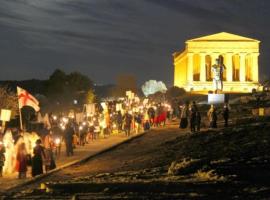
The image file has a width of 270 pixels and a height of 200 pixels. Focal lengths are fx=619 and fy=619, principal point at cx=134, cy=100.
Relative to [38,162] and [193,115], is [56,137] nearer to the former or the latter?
[38,162]

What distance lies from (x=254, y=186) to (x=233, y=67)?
117 metres

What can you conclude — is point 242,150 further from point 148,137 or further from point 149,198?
point 148,137

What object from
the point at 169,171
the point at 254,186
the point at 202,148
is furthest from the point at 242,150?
the point at 254,186

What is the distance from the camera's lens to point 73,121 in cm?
3291

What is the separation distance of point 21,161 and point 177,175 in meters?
6.24

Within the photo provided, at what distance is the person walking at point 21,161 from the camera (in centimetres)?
2167

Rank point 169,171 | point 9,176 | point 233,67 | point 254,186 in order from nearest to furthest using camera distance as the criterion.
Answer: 1. point 254,186
2. point 169,171
3. point 9,176
4. point 233,67

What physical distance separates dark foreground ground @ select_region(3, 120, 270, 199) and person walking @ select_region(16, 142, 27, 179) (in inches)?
38.9

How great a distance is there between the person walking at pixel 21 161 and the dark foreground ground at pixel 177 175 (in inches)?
38.9

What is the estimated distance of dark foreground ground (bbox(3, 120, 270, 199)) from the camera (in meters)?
15.3

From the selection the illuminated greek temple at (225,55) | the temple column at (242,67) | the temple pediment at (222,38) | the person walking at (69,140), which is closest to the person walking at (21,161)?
the person walking at (69,140)

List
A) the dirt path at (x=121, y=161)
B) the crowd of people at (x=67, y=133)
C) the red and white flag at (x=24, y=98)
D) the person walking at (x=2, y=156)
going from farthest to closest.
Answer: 1. the red and white flag at (x=24, y=98)
2. the dirt path at (x=121, y=161)
3. the crowd of people at (x=67, y=133)
4. the person walking at (x=2, y=156)

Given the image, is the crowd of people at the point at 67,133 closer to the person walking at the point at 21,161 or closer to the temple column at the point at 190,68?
the person walking at the point at 21,161

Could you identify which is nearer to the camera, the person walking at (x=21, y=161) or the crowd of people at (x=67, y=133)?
the person walking at (x=21, y=161)
